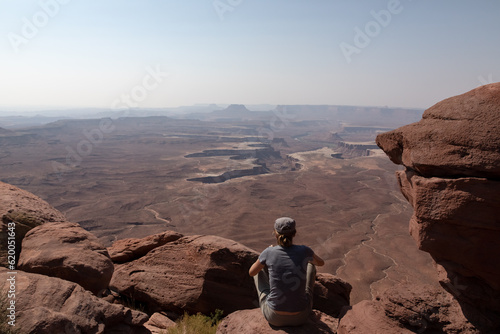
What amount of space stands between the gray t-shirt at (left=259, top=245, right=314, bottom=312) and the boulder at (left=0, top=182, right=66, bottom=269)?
4.91 m

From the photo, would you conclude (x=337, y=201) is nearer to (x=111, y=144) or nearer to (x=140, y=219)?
(x=140, y=219)

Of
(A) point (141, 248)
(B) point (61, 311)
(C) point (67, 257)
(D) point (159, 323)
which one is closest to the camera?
(B) point (61, 311)

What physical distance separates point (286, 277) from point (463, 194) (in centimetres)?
258

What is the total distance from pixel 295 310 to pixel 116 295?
5.13m

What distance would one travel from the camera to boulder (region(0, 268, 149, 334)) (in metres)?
4.06

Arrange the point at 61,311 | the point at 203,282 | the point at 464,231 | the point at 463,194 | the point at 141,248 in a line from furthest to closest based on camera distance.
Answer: the point at 141,248
the point at 203,282
the point at 61,311
the point at 464,231
the point at 463,194

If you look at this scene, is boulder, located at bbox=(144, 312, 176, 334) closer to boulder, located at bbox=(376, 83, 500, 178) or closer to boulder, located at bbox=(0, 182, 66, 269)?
boulder, located at bbox=(0, 182, 66, 269)

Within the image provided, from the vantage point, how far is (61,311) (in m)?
4.44

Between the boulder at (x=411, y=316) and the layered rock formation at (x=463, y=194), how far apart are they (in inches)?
7.3

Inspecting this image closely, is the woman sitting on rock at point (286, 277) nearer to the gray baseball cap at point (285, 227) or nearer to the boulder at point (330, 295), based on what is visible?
the gray baseball cap at point (285, 227)

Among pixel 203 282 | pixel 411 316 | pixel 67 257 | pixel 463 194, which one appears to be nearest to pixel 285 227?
pixel 463 194

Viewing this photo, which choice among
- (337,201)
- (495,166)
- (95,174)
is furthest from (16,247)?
(95,174)

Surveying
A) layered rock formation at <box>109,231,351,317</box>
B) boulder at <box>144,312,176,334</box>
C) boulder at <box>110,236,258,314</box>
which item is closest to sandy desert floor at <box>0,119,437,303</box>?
layered rock formation at <box>109,231,351,317</box>

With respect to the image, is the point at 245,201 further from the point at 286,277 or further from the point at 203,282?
the point at 286,277
